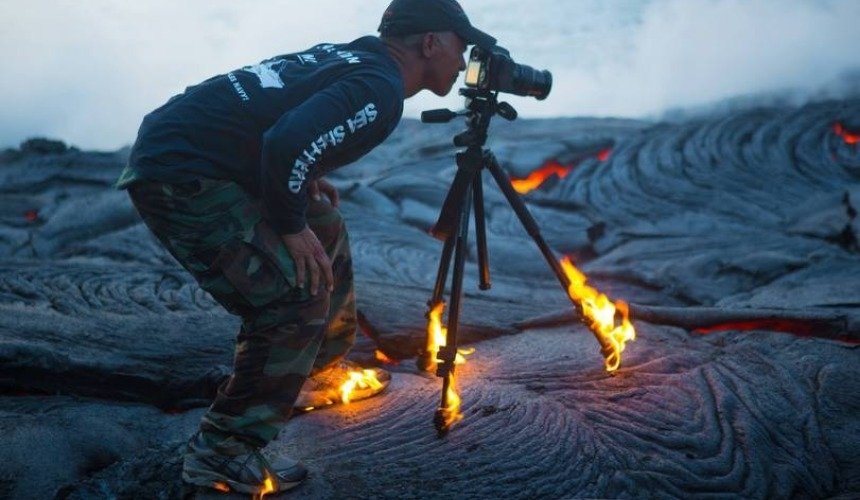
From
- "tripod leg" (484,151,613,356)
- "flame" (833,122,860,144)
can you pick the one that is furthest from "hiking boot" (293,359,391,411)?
"flame" (833,122,860,144)

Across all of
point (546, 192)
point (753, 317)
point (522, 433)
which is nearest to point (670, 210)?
point (546, 192)

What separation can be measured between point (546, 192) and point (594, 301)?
723cm

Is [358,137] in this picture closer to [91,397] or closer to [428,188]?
[91,397]

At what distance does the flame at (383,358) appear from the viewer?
460 centimetres

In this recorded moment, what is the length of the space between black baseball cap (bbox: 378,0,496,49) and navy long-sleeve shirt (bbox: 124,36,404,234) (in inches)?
11.5

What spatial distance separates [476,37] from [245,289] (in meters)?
1.55

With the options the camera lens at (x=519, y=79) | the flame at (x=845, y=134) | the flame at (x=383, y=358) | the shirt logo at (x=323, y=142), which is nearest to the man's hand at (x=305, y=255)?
the shirt logo at (x=323, y=142)

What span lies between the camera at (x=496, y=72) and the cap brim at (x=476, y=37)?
0.03 metres

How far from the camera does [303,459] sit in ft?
10.5

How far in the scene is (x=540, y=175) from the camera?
11.6 m

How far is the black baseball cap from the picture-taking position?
3182 mm

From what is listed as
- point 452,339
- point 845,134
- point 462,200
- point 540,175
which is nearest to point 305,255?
point 452,339

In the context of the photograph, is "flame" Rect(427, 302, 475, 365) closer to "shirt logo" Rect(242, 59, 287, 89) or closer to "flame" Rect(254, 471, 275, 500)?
"flame" Rect(254, 471, 275, 500)

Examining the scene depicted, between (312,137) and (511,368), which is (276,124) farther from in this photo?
(511,368)
